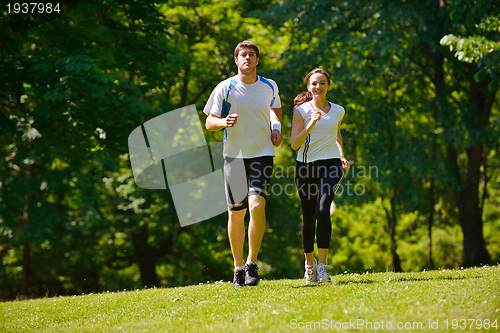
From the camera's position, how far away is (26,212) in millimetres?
15930

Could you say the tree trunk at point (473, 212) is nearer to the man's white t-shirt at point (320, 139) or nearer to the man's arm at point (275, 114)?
the man's white t-shirt at point (320, 139)

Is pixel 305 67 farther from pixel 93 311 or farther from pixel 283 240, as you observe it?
pixel 93 311

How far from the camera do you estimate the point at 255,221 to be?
5.09 metres

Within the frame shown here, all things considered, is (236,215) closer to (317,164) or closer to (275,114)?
(317,164)

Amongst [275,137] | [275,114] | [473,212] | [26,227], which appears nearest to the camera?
[275,137]

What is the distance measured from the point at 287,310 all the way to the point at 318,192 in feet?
6.56

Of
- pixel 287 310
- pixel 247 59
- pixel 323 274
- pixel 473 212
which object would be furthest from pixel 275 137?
pixel 473 212

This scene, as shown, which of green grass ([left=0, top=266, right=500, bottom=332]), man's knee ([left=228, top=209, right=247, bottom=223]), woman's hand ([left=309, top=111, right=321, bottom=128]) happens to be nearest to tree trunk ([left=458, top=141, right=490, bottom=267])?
green grass ([left=0, top=266, right=500, bottom=332])

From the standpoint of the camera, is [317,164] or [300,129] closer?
[317,164]

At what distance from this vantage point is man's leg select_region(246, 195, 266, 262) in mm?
5023

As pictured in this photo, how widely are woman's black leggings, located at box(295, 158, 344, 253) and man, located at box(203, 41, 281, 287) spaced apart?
487mm

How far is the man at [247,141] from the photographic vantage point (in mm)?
5113

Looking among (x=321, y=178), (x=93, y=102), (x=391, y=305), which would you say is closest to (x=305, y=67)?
(x=93, y=102)

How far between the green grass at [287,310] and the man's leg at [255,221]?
0.41 m
